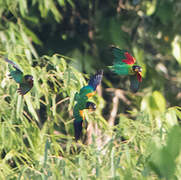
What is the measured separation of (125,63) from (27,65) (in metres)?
0.92

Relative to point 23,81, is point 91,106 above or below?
below

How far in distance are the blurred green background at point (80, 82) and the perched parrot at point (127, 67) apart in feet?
1.02

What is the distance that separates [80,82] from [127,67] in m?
0.61

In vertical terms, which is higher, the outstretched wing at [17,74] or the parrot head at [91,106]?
the outstretched wing at [17,74]

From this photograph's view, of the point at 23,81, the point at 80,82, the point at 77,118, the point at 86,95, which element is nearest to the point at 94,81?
the point at 86,95

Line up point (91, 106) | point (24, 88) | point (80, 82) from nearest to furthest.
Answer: point (91, 106) → point (24, 88) → point (80, 82)

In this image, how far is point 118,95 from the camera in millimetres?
3504

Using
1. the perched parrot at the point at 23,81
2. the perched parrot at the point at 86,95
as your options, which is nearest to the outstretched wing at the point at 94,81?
the perched parrot at the point at 86,95

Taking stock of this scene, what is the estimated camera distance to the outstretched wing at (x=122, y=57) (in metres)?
1.49

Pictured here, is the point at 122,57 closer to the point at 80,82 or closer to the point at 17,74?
the point at 17,74

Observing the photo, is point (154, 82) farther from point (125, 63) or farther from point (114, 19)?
point (125, 63)

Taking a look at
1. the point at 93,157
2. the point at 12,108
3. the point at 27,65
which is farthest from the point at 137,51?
the point at 93,157

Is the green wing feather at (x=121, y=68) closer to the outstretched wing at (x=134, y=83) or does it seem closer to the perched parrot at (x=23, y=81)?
the outstretched wing at (x=134, y=83)

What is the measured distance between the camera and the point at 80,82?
2.06 m
